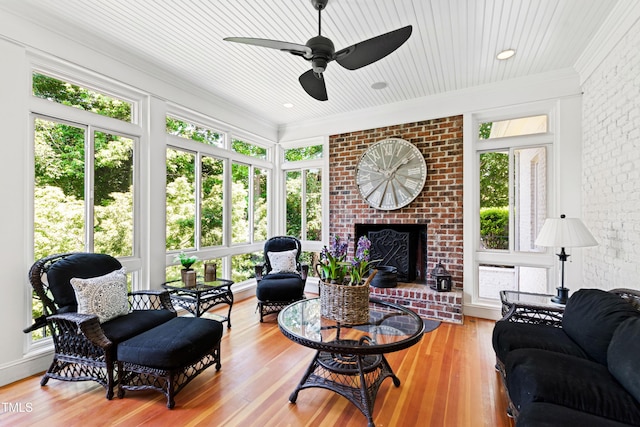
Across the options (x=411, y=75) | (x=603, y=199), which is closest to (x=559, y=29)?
(x=411, y=75)

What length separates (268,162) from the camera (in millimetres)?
5410

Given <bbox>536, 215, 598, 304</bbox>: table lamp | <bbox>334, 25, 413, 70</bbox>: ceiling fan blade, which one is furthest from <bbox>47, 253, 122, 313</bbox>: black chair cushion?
<bbox>536, 215, 598, 304</bbox>: table lamp

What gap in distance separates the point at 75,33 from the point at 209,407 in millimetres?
3355

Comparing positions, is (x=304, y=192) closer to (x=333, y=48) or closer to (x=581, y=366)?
(x=333, y=48)

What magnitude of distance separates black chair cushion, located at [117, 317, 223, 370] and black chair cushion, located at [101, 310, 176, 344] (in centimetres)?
7

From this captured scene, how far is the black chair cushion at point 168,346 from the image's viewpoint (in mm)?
2043

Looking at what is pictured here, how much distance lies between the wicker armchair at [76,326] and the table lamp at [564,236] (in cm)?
339

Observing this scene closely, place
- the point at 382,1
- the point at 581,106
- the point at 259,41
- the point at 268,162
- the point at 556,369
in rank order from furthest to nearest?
the point at 268,162, the point at 581,106, the point at 382,1, the point at 259,41, the point at 556,369

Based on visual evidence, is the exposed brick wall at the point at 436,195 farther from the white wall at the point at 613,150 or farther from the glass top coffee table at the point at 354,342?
the glass top coffee table at the point at 354,342

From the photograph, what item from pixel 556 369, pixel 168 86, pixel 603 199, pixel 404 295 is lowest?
pixel 404 295

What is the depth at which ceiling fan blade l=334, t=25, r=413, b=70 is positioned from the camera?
196 centimetres

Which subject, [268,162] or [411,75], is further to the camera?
[268,162]

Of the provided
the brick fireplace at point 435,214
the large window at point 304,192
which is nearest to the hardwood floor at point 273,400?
the brick fireplace at point 435,214

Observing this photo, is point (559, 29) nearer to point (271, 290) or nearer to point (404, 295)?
point (404, 295)
